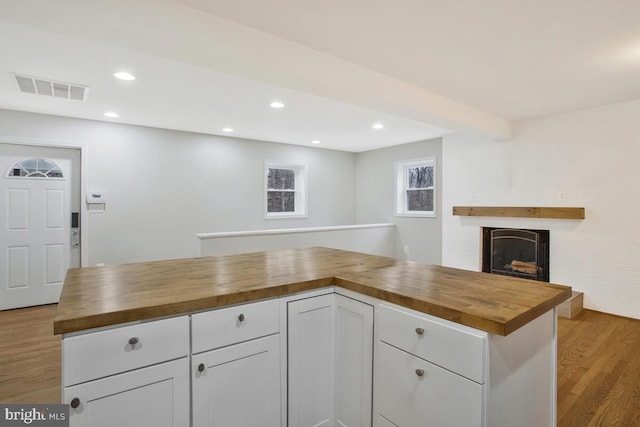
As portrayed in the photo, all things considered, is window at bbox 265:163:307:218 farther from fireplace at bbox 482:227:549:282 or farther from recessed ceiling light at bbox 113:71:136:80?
fireplace at bbox 482:227:549:282

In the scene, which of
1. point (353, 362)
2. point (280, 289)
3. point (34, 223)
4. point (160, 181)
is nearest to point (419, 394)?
point (353, 362)

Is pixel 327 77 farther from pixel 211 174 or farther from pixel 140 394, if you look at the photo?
pixel 211 174

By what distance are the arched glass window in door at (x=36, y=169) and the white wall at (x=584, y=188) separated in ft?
19.0

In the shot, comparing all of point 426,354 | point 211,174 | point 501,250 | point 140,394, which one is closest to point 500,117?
point 501,250

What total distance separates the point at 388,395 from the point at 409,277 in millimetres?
554

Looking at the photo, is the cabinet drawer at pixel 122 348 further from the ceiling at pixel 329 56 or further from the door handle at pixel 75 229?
the door handle at pixel 75 229

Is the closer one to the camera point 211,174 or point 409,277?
point 409,277

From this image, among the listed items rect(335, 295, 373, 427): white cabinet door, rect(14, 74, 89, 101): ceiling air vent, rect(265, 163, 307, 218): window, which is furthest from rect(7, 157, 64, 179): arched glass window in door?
rect(335, 295, 373, 427): white cabinet door

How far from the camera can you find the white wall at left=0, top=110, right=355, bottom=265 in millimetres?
4266

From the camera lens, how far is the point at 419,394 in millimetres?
1252

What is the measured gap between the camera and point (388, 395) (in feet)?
4.51

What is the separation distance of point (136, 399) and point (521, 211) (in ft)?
15.1

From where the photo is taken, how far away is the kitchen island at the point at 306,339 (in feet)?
3.58

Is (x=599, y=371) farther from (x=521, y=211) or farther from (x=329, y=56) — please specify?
(x=329, y=56)
